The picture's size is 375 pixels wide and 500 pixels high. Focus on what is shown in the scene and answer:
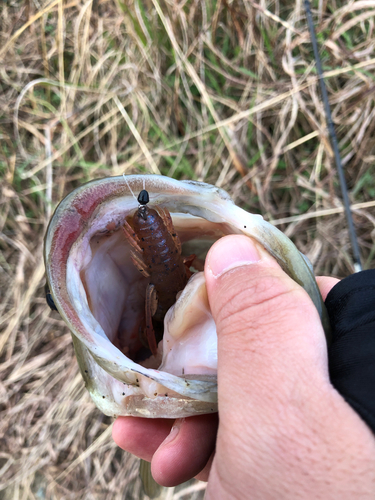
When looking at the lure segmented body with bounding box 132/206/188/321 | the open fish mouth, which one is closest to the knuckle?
the open fish mouth

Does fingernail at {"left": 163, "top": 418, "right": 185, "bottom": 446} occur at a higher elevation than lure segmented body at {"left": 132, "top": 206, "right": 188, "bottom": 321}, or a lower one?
lower

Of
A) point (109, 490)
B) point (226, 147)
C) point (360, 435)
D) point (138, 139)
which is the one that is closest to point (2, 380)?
point (109, 490)

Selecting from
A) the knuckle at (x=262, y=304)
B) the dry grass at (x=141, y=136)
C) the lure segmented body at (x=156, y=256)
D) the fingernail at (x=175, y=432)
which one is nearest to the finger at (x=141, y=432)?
the fingernail at (x=175, y=432)

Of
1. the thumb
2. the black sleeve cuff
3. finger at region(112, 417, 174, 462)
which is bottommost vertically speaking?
finger at region(112, 417, 174, 462)

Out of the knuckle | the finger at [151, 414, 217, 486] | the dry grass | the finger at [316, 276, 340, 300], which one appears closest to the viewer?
the knuckle

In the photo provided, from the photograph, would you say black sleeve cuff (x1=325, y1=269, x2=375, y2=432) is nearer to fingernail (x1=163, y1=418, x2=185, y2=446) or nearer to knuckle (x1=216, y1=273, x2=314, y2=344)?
knuckle (x1=216, y1=273, x2=314, y2=344)

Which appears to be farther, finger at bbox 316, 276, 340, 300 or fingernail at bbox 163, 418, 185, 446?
finger at bbox 316, 276, 340, 300
